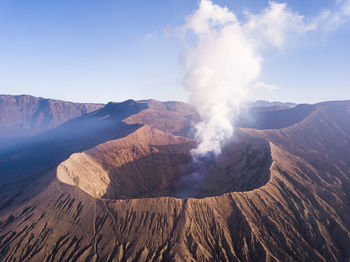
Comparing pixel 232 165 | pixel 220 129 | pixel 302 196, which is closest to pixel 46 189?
pixel 232 165

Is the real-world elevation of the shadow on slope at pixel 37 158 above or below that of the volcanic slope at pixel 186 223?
below

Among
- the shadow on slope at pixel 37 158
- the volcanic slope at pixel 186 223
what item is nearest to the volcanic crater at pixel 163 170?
the volcanic slope at pixel 186 223

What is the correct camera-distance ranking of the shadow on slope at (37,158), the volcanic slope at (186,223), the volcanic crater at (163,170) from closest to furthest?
the volcanic slope at (186,223) → the volcanic crater at (163,170) → the shadow on slope at (37,158)

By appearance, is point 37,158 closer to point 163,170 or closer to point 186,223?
point 163,170

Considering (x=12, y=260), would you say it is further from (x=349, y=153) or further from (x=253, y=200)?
(x=349, y=153)

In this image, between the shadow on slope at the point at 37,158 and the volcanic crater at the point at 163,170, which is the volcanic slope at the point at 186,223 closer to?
the volcanic crater at the point at 163,170

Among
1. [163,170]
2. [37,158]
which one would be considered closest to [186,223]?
[163,170]

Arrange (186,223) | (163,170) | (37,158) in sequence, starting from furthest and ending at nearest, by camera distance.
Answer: (37,158) → (163,170) → (186,223)

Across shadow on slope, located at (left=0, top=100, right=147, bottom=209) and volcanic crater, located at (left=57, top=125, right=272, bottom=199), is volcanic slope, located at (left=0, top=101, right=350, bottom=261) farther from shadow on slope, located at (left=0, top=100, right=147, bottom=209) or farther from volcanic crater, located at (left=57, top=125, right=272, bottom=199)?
shadow on slope, located at (left=0, top=100, right=147, bottom=209)
